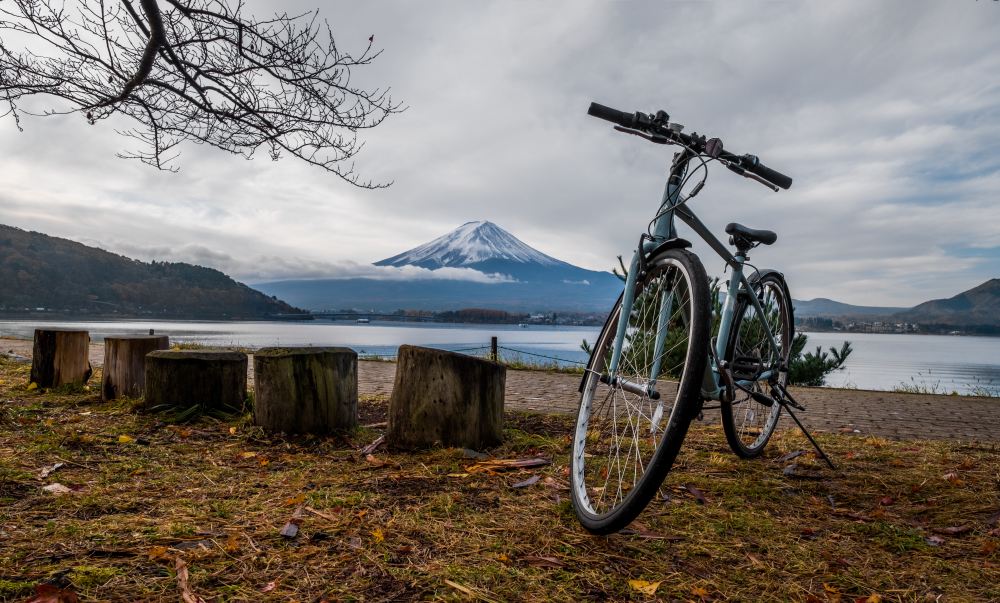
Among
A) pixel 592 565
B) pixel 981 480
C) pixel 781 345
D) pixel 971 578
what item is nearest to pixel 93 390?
pixel 592 565

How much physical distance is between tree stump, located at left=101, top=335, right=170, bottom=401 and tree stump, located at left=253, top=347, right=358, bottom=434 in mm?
2072

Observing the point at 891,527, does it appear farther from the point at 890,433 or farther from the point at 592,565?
the point at 890,433

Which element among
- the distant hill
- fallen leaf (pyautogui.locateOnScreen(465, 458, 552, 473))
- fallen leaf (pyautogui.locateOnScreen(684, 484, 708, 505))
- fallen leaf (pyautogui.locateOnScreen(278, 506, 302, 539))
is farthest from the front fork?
the distant hill

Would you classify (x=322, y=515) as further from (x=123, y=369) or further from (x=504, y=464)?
(x=123, y=369)

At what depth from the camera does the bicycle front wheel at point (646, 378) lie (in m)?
1.98

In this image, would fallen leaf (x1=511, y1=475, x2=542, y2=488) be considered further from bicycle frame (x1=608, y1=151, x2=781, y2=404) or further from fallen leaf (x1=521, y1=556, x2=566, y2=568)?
fallen leaf (x1=521, y1=556, x2=566, y2=568)

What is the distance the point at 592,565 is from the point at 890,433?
4387mm

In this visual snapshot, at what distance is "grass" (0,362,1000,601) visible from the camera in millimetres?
1808

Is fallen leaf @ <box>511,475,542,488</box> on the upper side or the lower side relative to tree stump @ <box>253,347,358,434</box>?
lower

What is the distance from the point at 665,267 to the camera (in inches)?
103

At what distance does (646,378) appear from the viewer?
270 cm

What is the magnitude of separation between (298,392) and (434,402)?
1.09 m

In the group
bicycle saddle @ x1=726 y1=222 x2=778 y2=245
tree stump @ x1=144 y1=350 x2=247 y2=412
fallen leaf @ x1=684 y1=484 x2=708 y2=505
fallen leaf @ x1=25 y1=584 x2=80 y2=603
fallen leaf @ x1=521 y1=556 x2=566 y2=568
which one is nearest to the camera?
fallen leaf @ x1=25 y1=584 x2=80 y2=603

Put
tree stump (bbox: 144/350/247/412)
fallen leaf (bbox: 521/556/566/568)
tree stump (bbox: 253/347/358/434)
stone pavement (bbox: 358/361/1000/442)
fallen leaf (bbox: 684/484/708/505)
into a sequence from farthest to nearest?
stone pavement (bbox: 358/361/1000/442), tree stump (bbox: 144/350/247/412), tree stump (bbox: 253/347/358/434), fallen leaf (bbox: 684/484/708/505), fallen leaf (bbox: 521/556/566/568)
